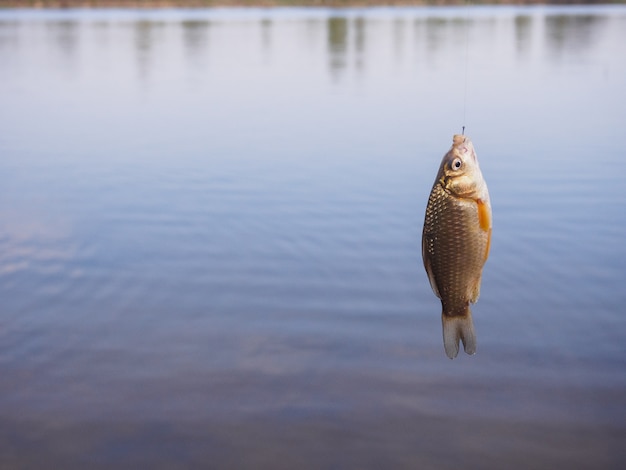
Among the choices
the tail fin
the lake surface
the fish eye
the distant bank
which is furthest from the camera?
the distant bank

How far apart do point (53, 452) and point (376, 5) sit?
7106cm

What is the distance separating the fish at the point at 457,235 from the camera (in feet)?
10.4

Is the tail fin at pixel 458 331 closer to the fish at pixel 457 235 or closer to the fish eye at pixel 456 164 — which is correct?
the fish at pixel 457 235

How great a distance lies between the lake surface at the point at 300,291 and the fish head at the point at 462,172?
196 cm

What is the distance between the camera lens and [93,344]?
241 inches

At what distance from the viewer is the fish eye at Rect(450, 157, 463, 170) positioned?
3.13m

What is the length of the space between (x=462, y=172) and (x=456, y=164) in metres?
0.04

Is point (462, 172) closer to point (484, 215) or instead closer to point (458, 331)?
point (484, 215)

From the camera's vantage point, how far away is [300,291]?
278 inches

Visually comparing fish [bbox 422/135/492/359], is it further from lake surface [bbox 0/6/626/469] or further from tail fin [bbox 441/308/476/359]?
lake surface [bbox 0/6/626/469]

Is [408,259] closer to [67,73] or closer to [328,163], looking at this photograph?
[328,163]

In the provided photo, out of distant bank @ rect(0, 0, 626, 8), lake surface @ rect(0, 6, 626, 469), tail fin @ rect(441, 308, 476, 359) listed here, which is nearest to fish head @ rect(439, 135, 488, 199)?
tail fin @ rect(441, 308, 476, 359)

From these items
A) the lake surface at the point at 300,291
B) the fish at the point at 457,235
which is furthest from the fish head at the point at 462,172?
the lake surface at the point at 300,291

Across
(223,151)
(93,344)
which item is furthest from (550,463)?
(223,151)
